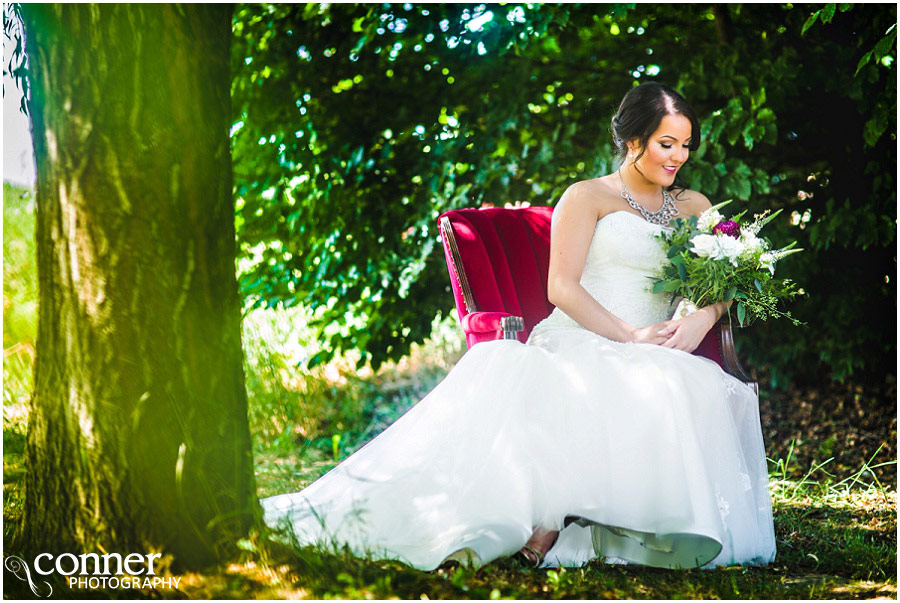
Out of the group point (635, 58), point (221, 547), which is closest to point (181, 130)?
point (221, 547)

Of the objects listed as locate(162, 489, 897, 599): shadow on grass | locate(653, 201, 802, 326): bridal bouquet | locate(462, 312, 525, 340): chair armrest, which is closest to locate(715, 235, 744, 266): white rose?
locate(653, 201, 802, 326): bridal bouquet

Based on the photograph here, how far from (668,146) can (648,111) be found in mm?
152

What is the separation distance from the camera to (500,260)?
351 cm

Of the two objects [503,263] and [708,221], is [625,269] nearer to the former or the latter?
[708,221]

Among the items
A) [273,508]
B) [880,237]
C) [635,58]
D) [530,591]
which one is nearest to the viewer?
[530,591]

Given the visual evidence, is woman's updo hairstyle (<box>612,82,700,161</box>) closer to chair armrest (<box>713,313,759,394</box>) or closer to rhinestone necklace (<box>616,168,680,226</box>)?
rhinestone necklace (<box>616,168,680,226</box>)

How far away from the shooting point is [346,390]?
5855 mm

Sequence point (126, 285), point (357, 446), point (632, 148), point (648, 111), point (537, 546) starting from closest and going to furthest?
1. point (126, 285)
2. point (537, 546)
3. point (648, 111)
4. point (632, 148)
5. point (357, 446)

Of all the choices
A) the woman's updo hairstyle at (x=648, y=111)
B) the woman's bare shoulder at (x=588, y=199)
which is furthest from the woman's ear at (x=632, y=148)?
the woman's bare shoulder at (x=588, y=199)

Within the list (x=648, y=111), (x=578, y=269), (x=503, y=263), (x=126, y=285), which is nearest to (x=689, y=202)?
(x=648, y=111)

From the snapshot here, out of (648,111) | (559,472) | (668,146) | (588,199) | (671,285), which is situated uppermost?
(648,111)

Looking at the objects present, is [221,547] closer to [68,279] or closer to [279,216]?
[68,279]

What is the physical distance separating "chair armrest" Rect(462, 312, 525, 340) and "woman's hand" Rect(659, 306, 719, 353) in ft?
1.73

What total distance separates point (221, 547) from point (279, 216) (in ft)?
9.34
